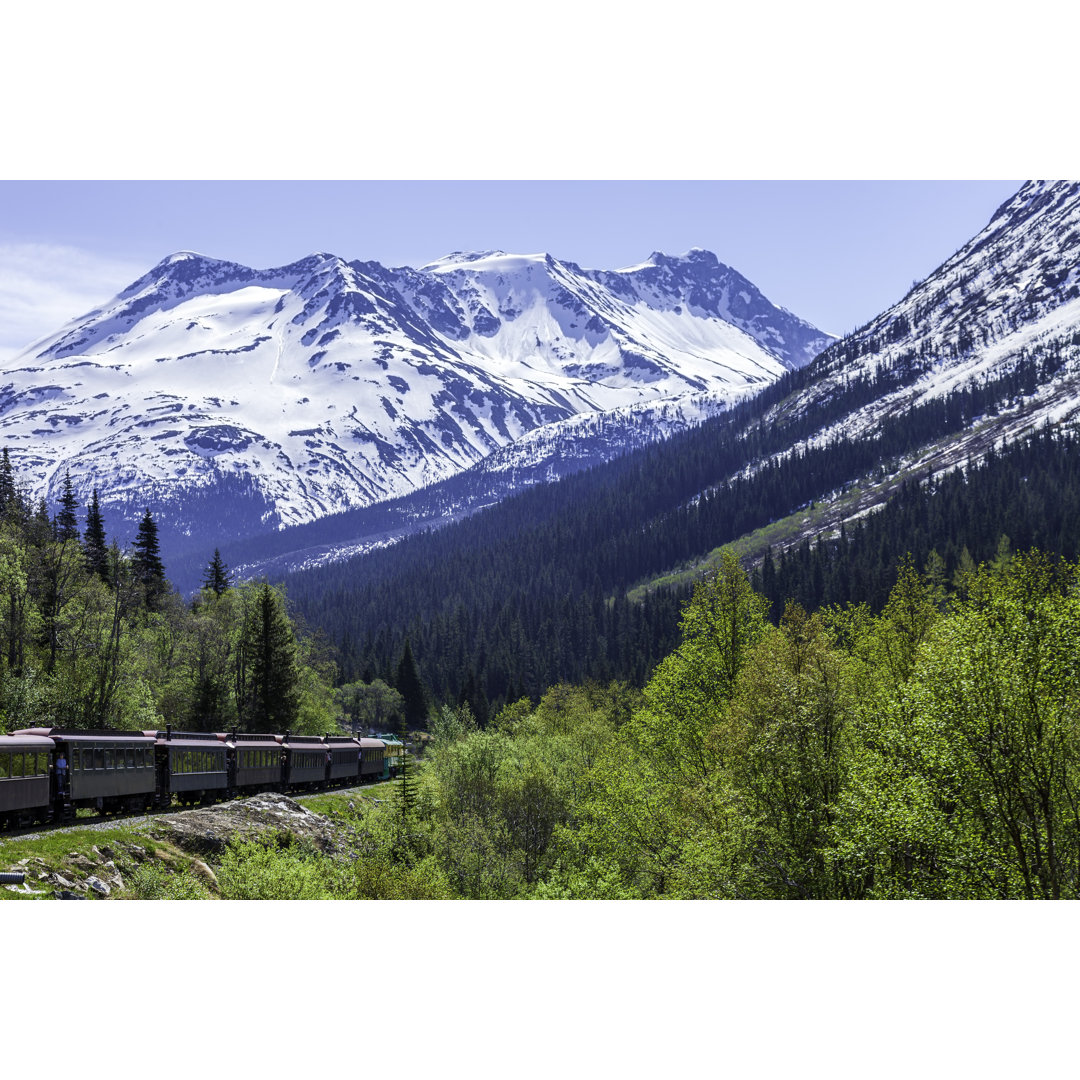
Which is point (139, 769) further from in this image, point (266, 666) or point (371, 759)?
point (371, 759)

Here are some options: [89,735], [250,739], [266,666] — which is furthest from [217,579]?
[89,735]

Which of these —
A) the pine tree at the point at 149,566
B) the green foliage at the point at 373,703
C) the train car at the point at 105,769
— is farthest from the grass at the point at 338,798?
the green foliage at the point at 373,703

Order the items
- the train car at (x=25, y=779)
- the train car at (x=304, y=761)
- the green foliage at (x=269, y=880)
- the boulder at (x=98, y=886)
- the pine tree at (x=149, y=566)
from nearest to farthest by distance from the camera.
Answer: the boulder at (x=98, y=886)
the green foliage at (x=269, y=880)
the train car at (x=25, y=779)
the train car at (x=304, y=761)
the pine tree at (x=149, y=566)

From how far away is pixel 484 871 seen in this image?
45188 millimetres

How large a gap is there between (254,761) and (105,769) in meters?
18.3

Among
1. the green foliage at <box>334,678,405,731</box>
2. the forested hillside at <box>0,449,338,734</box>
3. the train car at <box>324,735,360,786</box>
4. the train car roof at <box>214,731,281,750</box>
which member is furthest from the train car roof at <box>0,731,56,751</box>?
the green foliage at <box>334,678,405,731</box>

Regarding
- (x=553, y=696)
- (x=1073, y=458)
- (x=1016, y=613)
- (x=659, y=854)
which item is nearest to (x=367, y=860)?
(x=659, y=854)

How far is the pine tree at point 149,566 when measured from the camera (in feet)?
300

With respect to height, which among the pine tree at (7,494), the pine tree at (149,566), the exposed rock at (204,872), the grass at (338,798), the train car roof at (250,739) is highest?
the pine tree at (7,494)

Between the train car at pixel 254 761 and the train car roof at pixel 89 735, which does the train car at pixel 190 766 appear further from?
the train car roof at pixel 89 735

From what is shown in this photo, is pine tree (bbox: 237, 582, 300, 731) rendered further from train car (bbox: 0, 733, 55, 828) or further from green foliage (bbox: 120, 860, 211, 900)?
green foliage (bbox: 120, 860, 211, 900)

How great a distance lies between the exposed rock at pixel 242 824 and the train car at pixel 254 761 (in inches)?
182

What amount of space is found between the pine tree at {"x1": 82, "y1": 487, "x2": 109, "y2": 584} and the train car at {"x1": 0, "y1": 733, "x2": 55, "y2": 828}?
5441 cm
